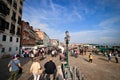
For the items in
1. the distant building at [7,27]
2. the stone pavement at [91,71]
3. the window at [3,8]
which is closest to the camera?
the stone pavement at [91,71]

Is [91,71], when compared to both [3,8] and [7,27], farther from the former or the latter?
[7,27]

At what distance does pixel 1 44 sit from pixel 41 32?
47496mm

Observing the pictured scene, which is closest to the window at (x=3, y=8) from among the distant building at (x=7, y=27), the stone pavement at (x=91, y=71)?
the distant building at (x=7, y=27)

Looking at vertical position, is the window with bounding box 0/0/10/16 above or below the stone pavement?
above

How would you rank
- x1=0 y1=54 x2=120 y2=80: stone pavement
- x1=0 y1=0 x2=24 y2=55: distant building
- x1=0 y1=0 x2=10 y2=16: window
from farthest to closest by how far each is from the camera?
x1=0 y1=0 x2=24 y2=55: distant building
x1=0 y1=0 x2=10 y2=16: window
x1=0 y1=54 x2=120 y2=80: stone pavement

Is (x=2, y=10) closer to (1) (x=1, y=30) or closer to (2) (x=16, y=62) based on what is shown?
(1) (x=1, y=30)

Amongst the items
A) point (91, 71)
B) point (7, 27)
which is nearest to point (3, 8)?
point (7, 27)

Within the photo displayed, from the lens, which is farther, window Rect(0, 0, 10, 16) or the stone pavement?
window Rect(0, 0, 10, 16)

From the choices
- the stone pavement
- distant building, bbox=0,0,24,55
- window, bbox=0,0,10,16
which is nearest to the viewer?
the stone pavement

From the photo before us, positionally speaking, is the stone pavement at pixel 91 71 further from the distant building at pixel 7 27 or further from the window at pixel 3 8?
the window at pixel 3 8

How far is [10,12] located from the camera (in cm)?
2252

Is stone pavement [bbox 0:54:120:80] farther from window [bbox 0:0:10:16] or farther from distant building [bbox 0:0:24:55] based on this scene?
window [bbox 0:0:10:16]

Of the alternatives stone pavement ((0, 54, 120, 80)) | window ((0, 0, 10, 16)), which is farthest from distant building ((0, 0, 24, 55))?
stone pavement ((0, 54, 120, 80))

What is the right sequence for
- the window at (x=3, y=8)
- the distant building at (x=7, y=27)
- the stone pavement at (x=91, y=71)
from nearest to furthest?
the stone pavement at (x=91, y=71)
the window at (x=3, y=8)
the distant building at (x=7, y=27)
